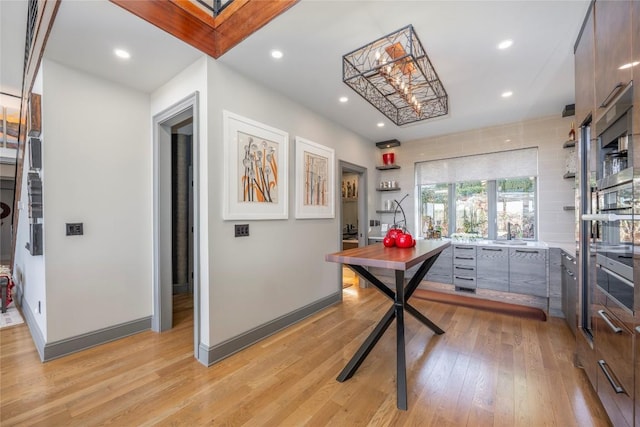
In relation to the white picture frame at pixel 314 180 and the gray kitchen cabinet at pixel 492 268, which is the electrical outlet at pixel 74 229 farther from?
the gray kitchen cabinet at pixel 492 268

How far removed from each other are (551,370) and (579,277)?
2.62ft

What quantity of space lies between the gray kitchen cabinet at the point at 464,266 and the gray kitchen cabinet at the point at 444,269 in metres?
0.06

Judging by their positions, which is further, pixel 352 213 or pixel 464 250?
pixel 352 213

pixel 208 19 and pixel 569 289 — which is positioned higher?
pixel 208 19

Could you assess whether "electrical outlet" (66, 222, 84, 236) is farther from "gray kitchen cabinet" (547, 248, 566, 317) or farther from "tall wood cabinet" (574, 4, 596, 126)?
"gray kitchen cabinet" (547, 248, 566, 317)

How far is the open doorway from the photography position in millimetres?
4603

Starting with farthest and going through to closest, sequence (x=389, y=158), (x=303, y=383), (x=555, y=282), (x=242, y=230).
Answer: (x=389, y=158), (x=555, y=282), (x=242, y=230), (x=303, y=383)

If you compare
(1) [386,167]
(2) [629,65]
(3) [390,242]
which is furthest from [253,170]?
(1) [386,167]

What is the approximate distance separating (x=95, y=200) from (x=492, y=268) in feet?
15.8

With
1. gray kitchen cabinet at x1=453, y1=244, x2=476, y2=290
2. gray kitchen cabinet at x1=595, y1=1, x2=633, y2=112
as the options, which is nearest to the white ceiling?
gray kitchen cabinet at x1=595, y1=1, x2=633, y2=112

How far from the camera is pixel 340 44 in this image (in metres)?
2.21

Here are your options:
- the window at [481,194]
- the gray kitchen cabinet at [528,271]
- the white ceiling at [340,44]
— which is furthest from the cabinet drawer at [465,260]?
the white ceiling at [340,44]

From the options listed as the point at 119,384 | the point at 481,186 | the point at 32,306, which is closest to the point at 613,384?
the point at 119,384

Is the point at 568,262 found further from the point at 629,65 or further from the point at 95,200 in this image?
the point at 95,200
